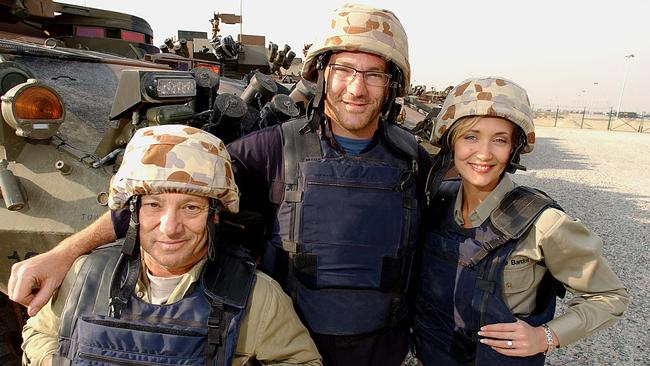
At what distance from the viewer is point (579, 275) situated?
81.5 inches

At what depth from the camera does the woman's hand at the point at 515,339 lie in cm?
203

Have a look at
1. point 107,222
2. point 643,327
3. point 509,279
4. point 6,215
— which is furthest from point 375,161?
point 643,327

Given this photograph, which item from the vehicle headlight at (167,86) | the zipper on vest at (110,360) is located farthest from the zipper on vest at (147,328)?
the vehicle headlight at (167,86)

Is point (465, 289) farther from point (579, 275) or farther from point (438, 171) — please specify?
point (438, 171)

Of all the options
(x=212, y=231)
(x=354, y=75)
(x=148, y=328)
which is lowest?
(x=148, y=328)

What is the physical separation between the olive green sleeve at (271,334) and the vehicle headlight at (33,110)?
142 centimetres

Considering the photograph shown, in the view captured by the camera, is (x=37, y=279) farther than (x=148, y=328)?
Yes

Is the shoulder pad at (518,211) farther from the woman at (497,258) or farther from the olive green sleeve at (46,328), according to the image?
the olive green sleeve at (46,328)

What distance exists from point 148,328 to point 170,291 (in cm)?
21

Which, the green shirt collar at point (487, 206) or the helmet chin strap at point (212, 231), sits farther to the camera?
the green shirt collar at point (487, 206)

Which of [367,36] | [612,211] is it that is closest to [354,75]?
[367,36]

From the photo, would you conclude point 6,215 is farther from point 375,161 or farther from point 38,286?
point 375,161

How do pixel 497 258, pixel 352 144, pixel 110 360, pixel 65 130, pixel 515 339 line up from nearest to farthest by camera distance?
pixel 110 360, pixel 515 339, pixel 497 258, pixel 352 144, pixel 65 130

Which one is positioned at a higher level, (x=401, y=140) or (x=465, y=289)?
(x=401, y=140)
